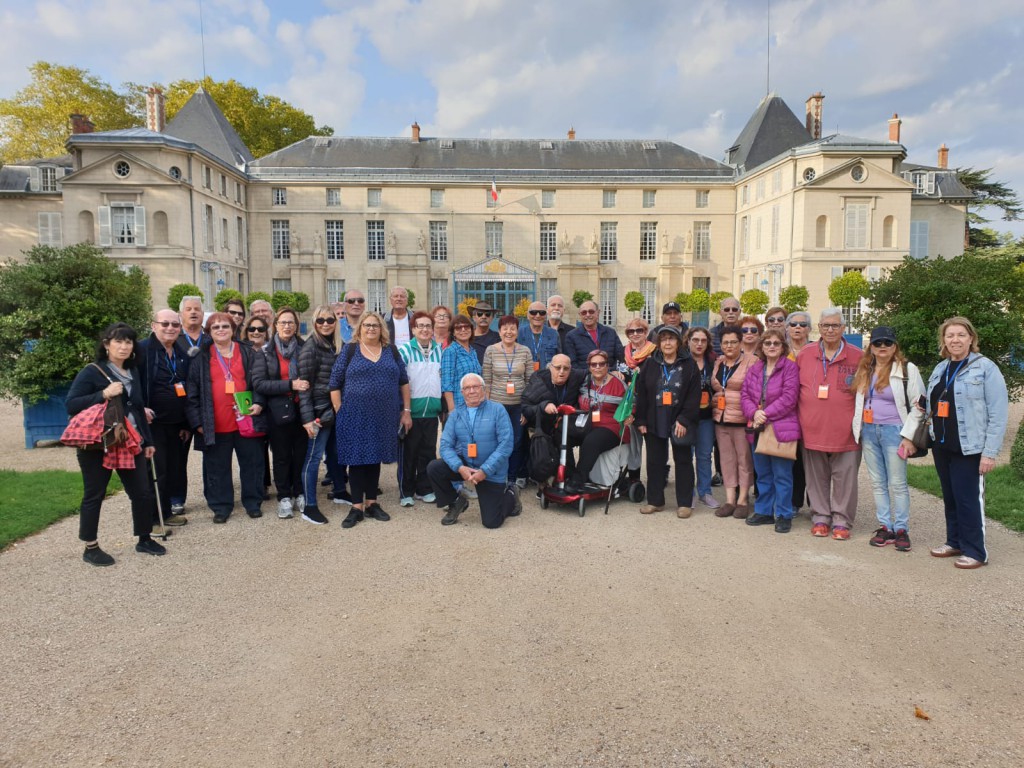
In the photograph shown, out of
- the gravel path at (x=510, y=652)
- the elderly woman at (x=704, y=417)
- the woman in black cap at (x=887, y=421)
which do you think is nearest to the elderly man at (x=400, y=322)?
the gravel path at (x=510, y=652)

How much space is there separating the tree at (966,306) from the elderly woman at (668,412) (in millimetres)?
4758

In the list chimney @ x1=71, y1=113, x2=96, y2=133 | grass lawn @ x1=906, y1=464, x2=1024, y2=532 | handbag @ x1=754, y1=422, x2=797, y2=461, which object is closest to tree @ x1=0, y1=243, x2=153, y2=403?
handbag @ x1=754, y1=422, x2=797, y2=461

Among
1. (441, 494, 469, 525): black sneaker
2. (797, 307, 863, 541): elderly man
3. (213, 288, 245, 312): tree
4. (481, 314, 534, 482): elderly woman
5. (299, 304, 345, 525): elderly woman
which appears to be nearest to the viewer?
(797, 307, 863, 541): elderly man

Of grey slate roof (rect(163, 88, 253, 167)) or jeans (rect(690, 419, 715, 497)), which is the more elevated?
grey slate roof (rect(163, 88, 253, 167))

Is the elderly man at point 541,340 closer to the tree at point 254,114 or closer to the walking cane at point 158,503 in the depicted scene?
the walking cane at point 158,503

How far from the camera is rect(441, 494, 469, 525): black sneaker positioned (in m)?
5.87

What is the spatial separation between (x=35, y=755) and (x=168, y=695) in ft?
1.79

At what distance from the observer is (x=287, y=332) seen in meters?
6.12

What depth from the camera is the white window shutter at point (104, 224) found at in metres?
31.4

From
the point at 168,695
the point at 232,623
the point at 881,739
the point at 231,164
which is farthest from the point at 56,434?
the point at 231,164

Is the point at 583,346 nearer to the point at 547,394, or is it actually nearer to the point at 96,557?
the point at 547,394

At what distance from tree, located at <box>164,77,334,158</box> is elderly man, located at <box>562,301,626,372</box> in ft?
140

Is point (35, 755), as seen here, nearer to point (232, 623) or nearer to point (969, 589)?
point (232, 623)

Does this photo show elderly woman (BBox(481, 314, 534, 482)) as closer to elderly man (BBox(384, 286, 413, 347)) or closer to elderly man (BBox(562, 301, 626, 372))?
elderly man (BBox(562, 301, 626, 372))
